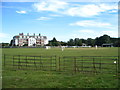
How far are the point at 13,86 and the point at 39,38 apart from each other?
152m

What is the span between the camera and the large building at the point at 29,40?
497 ft

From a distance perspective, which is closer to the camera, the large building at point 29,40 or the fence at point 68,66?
the fence at point 68,66

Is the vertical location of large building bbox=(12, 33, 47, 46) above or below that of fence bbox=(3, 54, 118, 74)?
above

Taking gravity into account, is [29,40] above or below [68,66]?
above

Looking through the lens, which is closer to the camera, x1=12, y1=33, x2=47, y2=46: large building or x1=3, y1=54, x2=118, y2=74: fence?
x1=3, y1=54, x2=118, y2=74: fence

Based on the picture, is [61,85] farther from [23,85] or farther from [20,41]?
[20,41]

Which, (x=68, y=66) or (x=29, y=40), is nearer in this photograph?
(x=68, y=66)

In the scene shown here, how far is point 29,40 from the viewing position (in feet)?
494

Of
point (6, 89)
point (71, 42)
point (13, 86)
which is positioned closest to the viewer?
point (6, 89)

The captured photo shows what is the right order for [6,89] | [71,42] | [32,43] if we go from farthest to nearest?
[32,43]
[71,42]
[6,89]

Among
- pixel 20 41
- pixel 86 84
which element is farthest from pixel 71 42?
pixel 86 84

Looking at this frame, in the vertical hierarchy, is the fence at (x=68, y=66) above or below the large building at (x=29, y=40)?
below

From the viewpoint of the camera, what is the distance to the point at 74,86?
26.2 ft

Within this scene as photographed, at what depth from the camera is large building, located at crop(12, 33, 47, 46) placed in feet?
497
